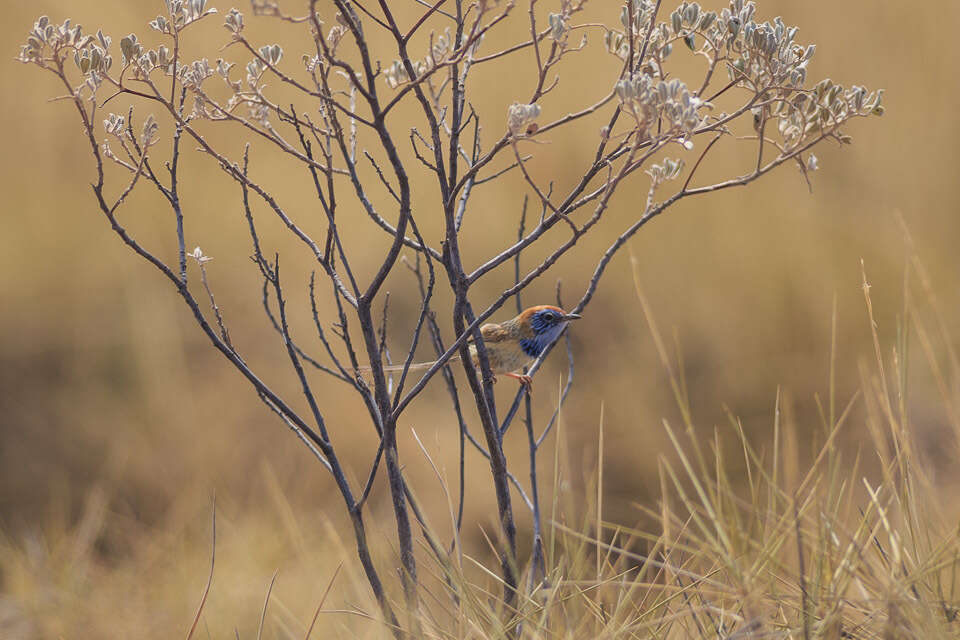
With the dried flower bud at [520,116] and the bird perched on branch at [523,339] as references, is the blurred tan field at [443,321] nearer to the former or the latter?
the bird perched on branch at [523,339]

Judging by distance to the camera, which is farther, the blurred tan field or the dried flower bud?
the blurred tan field

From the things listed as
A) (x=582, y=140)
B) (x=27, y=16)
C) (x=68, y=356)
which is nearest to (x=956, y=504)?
(x=582, y=140)

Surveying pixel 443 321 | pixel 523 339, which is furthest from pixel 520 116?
pixel 443 321

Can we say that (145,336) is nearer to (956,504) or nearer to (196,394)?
(196,394)

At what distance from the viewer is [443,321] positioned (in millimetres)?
3236

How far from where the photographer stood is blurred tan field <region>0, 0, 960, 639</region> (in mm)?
2881

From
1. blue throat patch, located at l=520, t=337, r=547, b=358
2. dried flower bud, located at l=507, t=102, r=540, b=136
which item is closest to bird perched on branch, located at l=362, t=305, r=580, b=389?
blue throat patch, located at l=520, t=337, r=547, b=358

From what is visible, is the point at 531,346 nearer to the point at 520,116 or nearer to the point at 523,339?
the point at 523,339

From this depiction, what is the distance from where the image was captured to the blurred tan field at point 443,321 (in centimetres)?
288

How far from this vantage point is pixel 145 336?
321 centimetres

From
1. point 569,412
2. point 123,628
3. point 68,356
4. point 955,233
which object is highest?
point 955,233

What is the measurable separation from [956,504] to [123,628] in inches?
87.7

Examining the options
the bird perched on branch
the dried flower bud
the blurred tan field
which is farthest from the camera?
the blurred tan field

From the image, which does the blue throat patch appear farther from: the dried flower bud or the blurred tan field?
the dried flower bud
